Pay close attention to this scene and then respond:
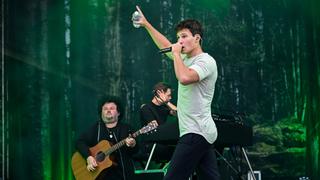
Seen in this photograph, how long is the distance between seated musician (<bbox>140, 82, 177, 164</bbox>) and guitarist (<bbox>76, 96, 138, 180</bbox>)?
0.30 meters

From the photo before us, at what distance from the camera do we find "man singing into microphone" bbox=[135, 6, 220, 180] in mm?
4355

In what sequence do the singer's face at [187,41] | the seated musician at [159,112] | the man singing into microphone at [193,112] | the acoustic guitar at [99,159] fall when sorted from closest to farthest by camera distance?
the man singing into microphone at [193,112], the singer's face at [187,41], the acoustic guitar at [99,159], the seated musician at [159,112]

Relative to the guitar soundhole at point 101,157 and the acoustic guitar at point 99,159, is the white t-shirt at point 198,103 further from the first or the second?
the guitar soundhole at point 101,157

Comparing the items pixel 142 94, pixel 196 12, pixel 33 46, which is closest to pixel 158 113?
pixel 142 94

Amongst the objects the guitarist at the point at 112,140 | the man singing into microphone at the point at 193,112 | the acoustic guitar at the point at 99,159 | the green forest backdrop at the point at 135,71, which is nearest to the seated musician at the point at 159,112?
the guitarist at the point at 112,140

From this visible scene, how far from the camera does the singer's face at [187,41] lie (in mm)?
4543

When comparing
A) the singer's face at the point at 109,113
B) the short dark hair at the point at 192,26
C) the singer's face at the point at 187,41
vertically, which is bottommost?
the singer's face at the point at 109,113

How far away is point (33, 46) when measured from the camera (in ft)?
30.3

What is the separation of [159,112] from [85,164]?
1.10 m

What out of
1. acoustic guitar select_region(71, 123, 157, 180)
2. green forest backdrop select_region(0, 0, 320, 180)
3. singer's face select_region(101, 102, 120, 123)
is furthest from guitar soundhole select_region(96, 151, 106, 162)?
green forest backdrop select_region(0, 0, 320, 180)

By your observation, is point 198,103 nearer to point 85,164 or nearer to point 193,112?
point 193,112

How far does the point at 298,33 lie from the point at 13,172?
4586 mm

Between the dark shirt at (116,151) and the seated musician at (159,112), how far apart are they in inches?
12.1

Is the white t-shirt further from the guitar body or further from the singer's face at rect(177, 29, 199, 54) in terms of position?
the guitar body
